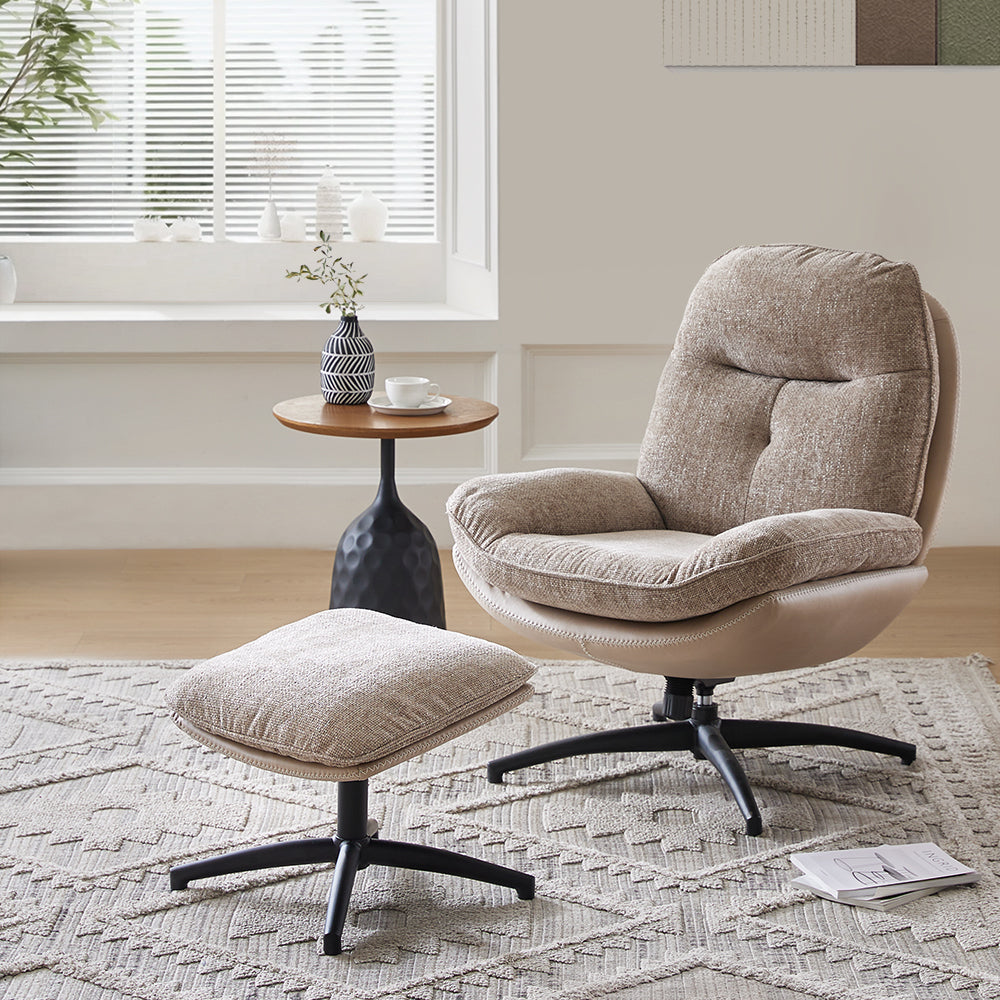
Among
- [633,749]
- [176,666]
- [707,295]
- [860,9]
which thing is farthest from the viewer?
[860,9]

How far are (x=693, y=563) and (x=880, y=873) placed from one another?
560mm

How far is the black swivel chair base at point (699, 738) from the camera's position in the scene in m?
2.34

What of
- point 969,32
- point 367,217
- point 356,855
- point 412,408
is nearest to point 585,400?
point 367,217

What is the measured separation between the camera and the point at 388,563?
2914mm

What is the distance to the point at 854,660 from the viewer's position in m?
3.01

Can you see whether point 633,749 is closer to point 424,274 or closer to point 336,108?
point 424,274

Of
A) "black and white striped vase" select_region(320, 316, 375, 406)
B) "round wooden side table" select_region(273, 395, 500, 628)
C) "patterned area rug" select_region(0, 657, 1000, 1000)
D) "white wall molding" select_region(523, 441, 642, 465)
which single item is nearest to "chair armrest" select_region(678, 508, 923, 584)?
"patterned area rug" select_region(0, 657, 1000, 1000)

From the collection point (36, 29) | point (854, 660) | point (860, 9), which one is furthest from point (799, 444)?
point (36, 29)

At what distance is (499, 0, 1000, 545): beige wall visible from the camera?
374 cm

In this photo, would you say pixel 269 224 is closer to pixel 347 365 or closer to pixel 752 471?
pixel 347 365

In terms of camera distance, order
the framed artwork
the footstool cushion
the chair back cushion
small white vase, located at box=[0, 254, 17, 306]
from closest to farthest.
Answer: the footstool cushion → the chair back cushion → the framed artwork → small white vase, located at box=[0, 254, 17, 306]

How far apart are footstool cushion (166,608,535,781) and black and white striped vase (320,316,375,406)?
1.15 meters

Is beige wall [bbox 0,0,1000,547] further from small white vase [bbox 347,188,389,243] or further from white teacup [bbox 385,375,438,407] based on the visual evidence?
white teacup [bbox 385,375,438,407]

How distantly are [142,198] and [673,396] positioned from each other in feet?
8.29
